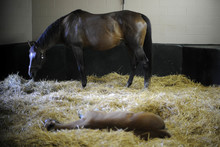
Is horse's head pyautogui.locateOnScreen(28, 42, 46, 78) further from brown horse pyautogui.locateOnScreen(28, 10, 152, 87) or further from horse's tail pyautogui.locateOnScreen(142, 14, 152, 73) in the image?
horse's tail pyautogui.locateOnScreen(142, 14, 152, 73)

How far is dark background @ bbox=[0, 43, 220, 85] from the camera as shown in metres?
5.03

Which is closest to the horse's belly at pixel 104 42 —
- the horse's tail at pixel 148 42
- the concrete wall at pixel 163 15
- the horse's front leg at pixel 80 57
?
the horse's front leg at pixel 80 57

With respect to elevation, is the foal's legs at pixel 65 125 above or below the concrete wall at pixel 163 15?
below

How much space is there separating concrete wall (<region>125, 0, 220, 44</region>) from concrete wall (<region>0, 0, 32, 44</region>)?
211cm

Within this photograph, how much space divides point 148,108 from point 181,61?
Result: 9.52 feet

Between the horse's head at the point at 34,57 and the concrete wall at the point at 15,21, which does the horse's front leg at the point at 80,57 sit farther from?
the concrete wall at the point at 15,21

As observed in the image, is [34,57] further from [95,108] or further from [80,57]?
[95,108]

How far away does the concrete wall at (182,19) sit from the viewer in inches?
230

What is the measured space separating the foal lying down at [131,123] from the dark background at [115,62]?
3035 mm

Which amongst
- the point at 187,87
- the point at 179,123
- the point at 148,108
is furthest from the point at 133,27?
→ the point at 179,123

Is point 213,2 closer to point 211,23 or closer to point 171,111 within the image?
point 211,23

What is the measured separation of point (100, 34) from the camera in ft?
15.0

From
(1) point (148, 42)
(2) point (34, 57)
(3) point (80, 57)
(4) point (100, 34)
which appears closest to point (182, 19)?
(1) point (148, 42)

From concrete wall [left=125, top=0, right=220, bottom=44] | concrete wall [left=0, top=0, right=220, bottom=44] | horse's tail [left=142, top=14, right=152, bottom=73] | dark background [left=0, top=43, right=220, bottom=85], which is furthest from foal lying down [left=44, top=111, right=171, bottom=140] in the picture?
concrete wall [left=125, top=0, right=220, bottom=44]
